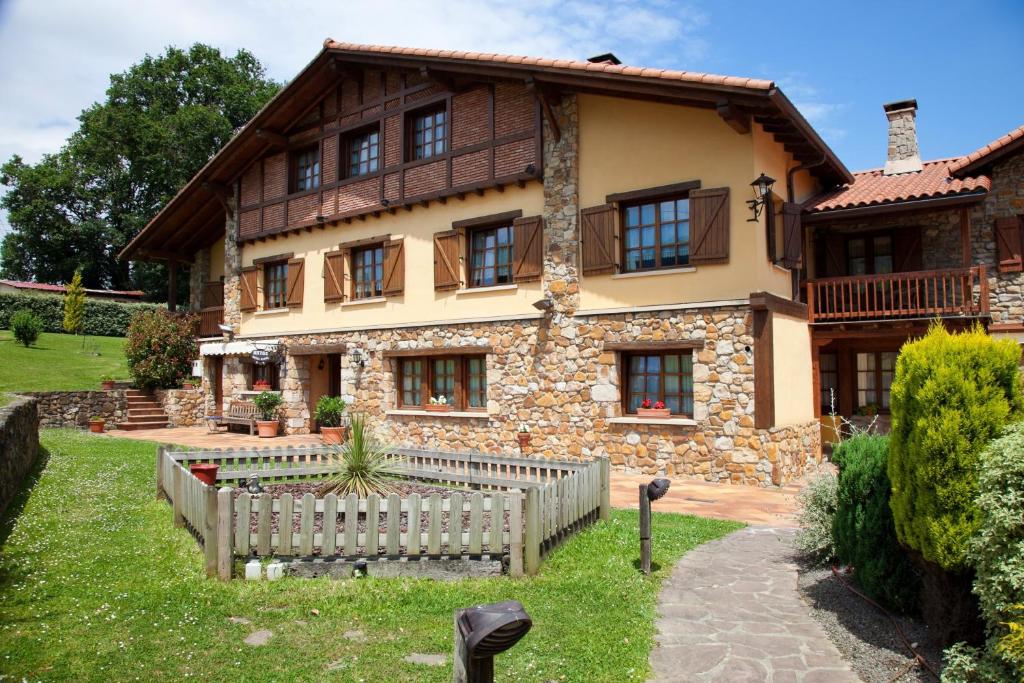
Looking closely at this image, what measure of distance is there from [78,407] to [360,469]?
16580 millimetres

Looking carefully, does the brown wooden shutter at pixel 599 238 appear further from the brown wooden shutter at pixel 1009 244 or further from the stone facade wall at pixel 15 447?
the stone facade wall at pixel 15 447

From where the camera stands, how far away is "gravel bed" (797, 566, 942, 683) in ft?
13.6

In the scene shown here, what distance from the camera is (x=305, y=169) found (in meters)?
19.2

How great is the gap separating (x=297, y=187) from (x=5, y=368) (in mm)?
11900

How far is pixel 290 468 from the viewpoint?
9.55 metres

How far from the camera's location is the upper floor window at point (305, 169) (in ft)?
61.8

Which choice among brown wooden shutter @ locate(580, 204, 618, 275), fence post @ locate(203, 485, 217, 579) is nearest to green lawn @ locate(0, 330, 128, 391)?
brown wooden shutter @ locate(580, 204, 618, 275)

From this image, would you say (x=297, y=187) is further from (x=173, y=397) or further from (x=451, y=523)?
(x=451, y=523)

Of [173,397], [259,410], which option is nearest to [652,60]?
[259,410]

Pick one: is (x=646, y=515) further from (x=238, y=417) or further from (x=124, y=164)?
(x=124, y=164)

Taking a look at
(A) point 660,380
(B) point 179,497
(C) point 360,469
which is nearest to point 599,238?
(A) point 660,380

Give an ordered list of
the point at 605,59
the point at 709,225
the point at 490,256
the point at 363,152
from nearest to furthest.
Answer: the point at 709,225 → the point at 605,59 → the point at 490,256 → the point at 363,152

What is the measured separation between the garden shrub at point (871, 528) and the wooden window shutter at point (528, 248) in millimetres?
8740

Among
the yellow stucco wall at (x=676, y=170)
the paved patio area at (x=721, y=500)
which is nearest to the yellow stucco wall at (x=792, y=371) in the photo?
the yellow stucco wall at (x=676, y=170)
